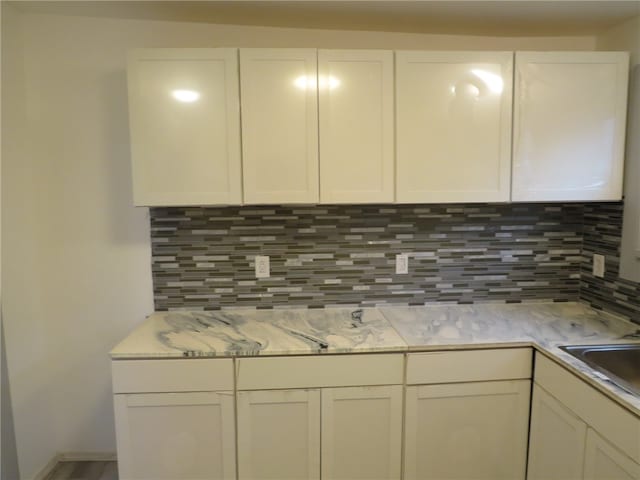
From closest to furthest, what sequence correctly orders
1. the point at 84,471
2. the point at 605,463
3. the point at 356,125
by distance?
1. the point at 605,463
2. the point at 356,125
3. the point at 84,471

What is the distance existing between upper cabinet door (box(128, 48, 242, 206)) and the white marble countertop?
1.96 feet

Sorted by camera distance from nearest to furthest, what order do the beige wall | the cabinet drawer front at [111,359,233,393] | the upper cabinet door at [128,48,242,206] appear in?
the cabinet drawer front at [111,359,233,393]
the upper cabinet door at [128,48,242,206]
the beige wall

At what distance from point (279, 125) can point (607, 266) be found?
176 cm

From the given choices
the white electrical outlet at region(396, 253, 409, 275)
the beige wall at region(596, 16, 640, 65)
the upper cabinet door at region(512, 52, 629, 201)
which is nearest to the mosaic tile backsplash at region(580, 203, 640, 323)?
Result: the upper cabinet door at region(512, 52, 629, 201)

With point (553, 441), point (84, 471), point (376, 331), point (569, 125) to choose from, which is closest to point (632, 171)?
point (569, 125)

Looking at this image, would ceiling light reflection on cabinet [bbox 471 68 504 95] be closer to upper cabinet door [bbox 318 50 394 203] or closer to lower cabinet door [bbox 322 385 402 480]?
upper cabinet door [bbox 318 50 394 203]

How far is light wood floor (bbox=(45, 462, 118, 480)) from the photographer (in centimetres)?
214

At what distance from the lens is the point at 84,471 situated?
218cm

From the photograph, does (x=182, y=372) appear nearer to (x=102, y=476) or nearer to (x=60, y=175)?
(x=102, y=476)

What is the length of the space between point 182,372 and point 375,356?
79cm

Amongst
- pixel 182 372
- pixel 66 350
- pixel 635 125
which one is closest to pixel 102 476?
pixel 66 350

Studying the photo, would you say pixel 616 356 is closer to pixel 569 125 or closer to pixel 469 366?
pixel 469 366

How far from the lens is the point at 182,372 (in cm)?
166

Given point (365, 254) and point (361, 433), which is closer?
point (361, 433)
